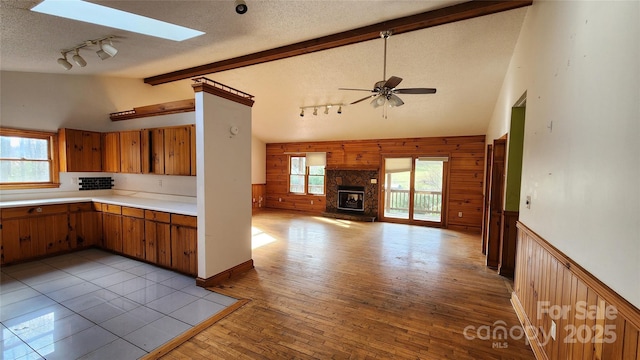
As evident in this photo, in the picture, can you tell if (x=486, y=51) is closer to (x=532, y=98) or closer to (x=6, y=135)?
(x=532, y=98)

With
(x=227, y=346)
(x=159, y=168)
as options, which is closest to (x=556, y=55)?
(x=227, y=346)

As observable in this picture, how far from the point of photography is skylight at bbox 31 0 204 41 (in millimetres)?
2263

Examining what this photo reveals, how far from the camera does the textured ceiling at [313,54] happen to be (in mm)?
2580

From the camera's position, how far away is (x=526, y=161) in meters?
2.57

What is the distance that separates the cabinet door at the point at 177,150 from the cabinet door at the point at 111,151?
1364mm

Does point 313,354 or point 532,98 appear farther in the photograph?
point 532,98

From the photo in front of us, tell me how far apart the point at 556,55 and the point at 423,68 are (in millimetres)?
2245

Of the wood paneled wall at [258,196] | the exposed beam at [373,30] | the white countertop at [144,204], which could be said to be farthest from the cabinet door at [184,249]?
the wood paneled wall at [258,196]

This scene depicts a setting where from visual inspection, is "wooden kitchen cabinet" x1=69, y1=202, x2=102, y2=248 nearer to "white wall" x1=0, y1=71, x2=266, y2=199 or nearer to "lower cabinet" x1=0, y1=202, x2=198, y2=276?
"lower cabinet" x1=0, y1=202, x2=198, y2=276

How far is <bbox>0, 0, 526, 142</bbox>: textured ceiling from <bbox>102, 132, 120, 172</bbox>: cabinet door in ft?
3.45

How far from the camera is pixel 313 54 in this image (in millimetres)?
4043

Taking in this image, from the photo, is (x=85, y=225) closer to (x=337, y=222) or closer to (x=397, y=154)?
(x=337, y=222)

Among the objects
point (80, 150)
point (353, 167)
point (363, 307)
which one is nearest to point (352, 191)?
point (353, 167)

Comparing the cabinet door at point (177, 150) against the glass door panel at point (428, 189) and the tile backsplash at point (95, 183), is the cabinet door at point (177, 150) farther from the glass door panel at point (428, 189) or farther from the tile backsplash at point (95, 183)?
the glass door panel at point (428, 189)
